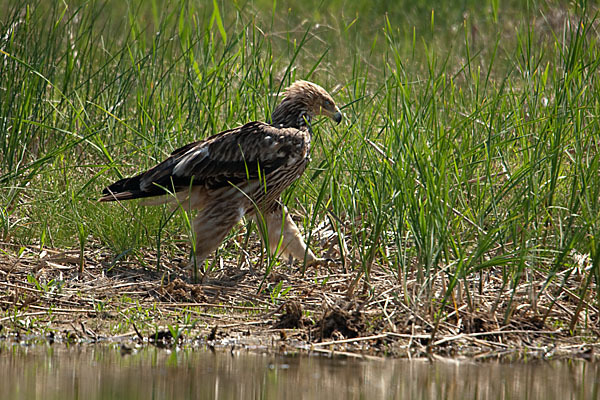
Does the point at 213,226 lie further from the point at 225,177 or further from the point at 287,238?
the point at 287,238

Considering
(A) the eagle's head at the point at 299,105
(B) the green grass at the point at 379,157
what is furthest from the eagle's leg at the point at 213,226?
(A) the eagle's head at the point at 299,105

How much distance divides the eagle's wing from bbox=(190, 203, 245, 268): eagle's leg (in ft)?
0.59

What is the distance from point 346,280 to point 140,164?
1970mm

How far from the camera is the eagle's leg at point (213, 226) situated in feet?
20.0

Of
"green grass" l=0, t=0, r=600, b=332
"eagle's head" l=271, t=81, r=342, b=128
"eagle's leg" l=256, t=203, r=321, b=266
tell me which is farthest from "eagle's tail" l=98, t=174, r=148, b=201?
"eagle's head" l=271, t=81, r=342, b=128

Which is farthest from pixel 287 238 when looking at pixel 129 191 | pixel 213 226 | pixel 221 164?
pixel 129 191

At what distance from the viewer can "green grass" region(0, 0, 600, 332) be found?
202 inches

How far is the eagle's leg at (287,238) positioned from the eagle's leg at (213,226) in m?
0.29

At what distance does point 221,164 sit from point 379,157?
1.14 m

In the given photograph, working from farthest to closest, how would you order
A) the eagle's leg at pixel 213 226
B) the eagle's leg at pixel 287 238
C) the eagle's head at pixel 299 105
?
the eagle's head at pixel 299 105, the eagle's leg at pixel 287 238, the eagle's leg at pixel 213 226

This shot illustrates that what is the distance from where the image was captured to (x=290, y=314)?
5027mm

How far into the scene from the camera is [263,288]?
19.5 feet

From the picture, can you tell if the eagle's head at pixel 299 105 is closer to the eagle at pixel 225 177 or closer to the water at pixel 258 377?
the eagle at pixel 225 177

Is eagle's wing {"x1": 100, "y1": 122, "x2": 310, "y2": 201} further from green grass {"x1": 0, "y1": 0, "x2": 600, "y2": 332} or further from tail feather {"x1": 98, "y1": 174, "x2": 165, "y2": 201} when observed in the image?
green grass {"x1": 0, "y1": 0, "x2": 600, "y2": 332}
